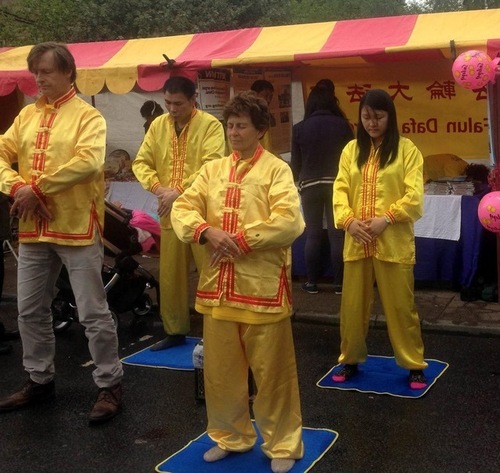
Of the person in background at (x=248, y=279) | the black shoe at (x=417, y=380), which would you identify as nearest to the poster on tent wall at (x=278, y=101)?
the black shoe at (x=417, y=380)

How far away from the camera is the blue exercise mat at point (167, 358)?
5621mm

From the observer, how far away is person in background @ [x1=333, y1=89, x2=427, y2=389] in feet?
15.8

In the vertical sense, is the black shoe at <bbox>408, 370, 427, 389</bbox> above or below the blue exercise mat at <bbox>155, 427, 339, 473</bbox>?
above

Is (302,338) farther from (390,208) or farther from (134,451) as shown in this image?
(134,451)

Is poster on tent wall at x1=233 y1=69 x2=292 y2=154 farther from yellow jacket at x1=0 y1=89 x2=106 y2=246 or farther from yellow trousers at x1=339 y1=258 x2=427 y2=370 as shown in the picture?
yellow jacket at x1=0 y1=89 x2=106 y2=246

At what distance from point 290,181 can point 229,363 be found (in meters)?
0.92

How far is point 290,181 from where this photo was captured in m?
3.79

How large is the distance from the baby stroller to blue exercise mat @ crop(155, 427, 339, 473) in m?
2.47

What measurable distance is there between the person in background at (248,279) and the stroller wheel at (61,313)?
2931mm

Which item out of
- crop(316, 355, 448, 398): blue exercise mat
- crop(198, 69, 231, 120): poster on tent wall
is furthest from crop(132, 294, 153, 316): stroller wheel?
crop(316, 355, 448, 398): blue exercise mat

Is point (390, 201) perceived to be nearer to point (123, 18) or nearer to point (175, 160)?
point (175, 160)

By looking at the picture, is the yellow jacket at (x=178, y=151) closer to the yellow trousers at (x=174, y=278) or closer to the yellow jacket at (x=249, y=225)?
the yellow trousers at (x=174, y=278)

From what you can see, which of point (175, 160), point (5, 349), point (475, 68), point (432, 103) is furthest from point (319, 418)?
point (432, 103)

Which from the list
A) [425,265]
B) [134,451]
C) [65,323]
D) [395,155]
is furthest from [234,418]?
[425,265]
